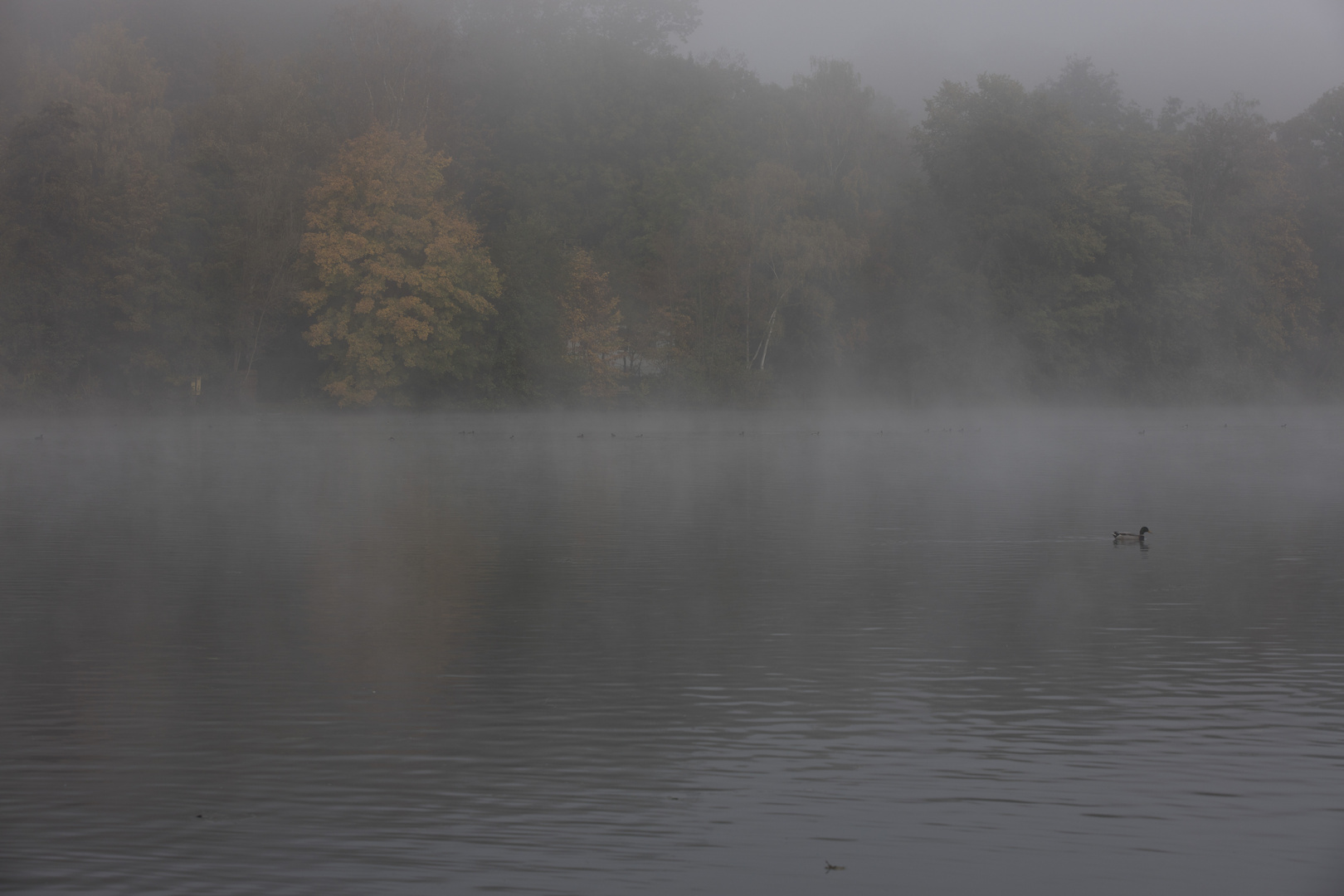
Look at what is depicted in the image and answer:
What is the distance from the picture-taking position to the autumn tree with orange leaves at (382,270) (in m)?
70.0

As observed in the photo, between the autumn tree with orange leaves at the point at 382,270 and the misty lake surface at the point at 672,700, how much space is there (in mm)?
40635

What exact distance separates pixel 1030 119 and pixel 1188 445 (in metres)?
33.6

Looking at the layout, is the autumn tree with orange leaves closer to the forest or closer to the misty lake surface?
the forest

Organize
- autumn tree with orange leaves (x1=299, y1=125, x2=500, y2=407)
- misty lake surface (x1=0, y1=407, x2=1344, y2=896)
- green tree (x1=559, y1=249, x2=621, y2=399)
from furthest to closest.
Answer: green tree (x1=559, y1=249, x2=621, y2=399) → autumn tree with orange leaves (x1=299, y1=125, x2=500, y2=407) → misty lake surface (x1=0, y1=407, x2=1344, y2=896)

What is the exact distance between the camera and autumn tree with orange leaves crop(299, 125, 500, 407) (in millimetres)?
70000

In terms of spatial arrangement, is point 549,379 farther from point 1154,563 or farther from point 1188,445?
point 1154,563

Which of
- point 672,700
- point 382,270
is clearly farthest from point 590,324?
point 672,700

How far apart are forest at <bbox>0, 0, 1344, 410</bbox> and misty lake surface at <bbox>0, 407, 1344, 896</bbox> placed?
43625 mm

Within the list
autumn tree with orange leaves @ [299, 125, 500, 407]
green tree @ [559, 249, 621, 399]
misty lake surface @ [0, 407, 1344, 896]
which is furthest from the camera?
green tree @ [559, 249, 621, 399]

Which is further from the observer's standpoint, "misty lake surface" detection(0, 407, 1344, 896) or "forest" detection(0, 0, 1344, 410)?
"forest" detection(0, 0, 1344, 410)

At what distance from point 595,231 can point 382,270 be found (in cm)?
2082

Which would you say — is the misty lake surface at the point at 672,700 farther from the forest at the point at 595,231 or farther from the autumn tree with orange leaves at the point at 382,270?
the forest at the point at 595,231

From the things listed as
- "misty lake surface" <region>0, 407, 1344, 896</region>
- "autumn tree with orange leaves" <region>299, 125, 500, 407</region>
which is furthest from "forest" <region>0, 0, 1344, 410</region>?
"misty lake surface" <region>0, 407, 1344, 896</region>

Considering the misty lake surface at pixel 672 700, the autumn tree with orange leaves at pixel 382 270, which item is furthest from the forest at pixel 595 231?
the misty lake surface at pixel 672 700
